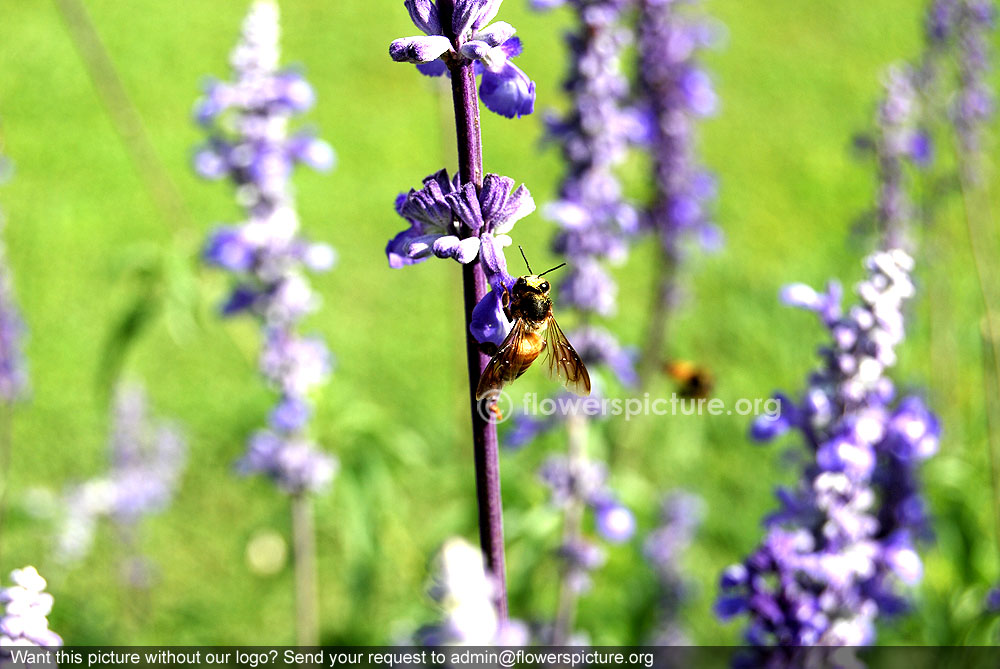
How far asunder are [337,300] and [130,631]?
10.9 ft

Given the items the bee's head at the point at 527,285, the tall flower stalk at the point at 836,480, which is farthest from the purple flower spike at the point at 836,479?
the bee's head at the point at 527,285

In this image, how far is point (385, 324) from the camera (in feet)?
23.0

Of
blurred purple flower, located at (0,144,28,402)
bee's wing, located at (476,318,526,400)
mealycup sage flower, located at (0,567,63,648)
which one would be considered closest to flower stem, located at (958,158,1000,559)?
bee's wing, located at (476,318,526,400)

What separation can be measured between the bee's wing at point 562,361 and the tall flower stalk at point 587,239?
0.85m

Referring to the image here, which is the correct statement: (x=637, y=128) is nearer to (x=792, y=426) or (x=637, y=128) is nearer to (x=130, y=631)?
(x=792, y=426)

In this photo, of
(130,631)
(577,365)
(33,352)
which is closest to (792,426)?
(577,365)

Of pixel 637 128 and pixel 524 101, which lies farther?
pixel 637 128

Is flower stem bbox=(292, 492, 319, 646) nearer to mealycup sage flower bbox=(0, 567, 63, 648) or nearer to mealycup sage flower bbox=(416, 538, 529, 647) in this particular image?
mealycup sage flower bbox=(0, 567, 63, 648)

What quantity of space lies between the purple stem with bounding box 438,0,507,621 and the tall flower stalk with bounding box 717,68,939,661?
80cm

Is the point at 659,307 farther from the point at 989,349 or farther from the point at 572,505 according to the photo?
the point at 572,505

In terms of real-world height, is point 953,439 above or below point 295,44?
below

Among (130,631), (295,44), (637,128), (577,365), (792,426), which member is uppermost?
(295,44)

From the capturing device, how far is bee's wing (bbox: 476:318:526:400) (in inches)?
62.2

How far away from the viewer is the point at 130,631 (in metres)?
4.26
